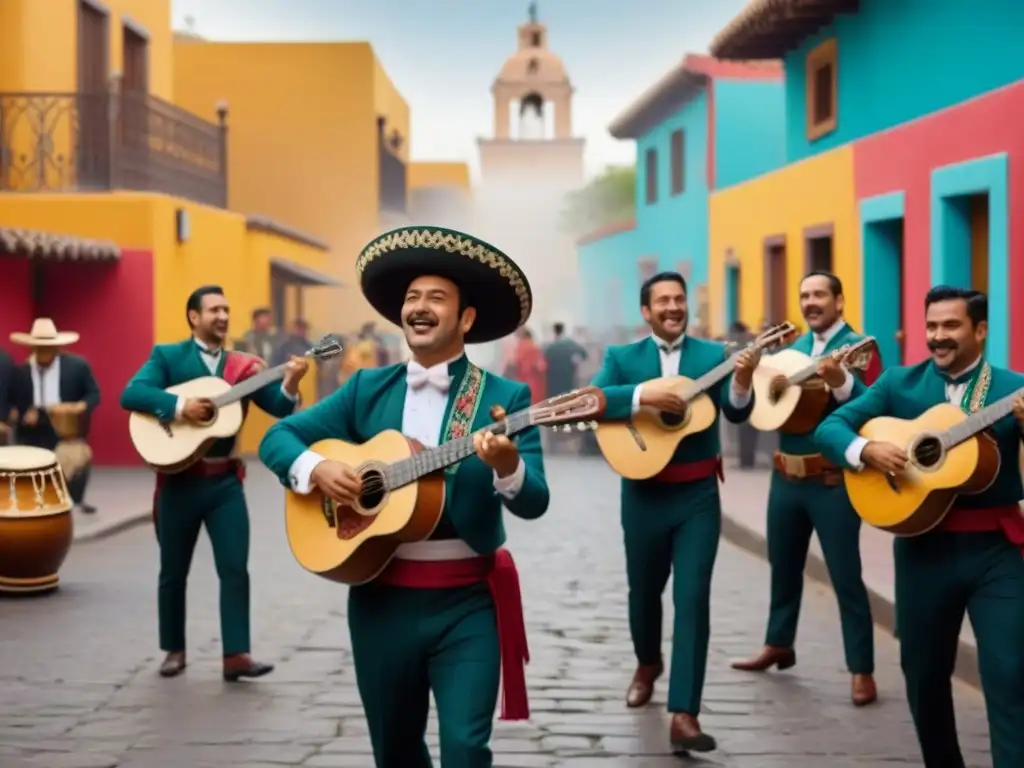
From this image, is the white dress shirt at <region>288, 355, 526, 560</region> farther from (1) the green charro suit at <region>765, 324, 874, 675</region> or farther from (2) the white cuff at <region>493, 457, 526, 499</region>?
(1) the green charro suit at <region>765, 324, 874, 675</region>

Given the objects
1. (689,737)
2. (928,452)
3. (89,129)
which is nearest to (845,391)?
(689,737)

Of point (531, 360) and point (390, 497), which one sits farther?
point (531, 360)

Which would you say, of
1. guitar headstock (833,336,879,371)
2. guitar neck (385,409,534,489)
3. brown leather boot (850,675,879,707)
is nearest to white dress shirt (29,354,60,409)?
guitar headstock (833,336,879,371)

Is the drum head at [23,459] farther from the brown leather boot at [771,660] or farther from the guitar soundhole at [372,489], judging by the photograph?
the guitar soundhole at [372,489]

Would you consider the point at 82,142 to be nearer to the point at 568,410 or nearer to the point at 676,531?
the point at 676,531

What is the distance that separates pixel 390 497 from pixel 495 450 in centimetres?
44

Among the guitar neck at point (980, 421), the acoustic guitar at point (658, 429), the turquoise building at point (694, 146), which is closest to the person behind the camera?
the guitar neck at point (980, 421)

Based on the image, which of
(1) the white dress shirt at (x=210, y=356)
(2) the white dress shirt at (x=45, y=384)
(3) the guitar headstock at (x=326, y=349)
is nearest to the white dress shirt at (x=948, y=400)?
(3) the guitar headstock at (x=326, y=349)

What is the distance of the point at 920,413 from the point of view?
590cm

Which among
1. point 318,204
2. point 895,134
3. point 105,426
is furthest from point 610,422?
point 318,204

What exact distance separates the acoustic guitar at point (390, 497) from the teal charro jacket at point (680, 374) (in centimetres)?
249

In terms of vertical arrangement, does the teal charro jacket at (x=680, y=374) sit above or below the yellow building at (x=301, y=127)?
below

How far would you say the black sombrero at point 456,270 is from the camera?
4.85 metres

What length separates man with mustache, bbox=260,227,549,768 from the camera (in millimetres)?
4777
